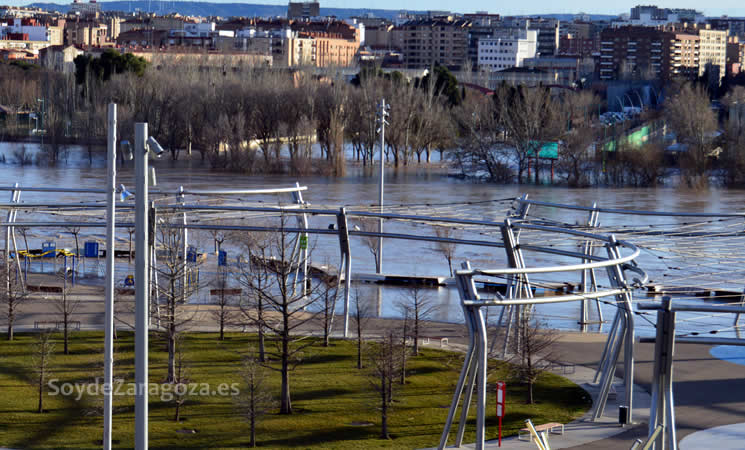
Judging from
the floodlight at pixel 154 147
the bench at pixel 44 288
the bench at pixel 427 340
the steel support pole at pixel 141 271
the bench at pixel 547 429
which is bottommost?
the bench at pixel 44 288

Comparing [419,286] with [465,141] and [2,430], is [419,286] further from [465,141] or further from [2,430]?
[465,141]

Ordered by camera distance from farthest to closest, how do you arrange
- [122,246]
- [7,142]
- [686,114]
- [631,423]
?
[7,142] < [686,114] < [122,246] < [631,423]

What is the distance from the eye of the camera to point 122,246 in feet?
110

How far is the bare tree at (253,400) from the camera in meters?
14.6

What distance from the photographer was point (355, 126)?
67.9 m

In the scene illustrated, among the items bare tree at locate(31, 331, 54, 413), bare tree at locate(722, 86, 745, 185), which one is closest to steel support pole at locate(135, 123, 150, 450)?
bare tree at locate(31, 331, 54, 413)

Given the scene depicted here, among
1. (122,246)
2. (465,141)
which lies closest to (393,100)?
(465,141)

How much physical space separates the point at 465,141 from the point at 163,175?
1643cm

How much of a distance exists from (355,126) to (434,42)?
333ft

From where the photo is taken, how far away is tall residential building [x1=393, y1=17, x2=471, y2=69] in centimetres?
16500

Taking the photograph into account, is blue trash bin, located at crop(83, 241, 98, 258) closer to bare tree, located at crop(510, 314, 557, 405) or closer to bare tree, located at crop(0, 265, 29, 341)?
bare tree, located at crop(0, 265, 29, 341)

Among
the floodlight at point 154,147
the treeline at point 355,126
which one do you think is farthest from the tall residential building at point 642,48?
the floodlight at point 154,147

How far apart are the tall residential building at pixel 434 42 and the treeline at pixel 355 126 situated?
3459 inches

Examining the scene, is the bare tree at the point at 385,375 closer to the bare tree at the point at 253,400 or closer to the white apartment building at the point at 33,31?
the bare tree at the point at 253,400
